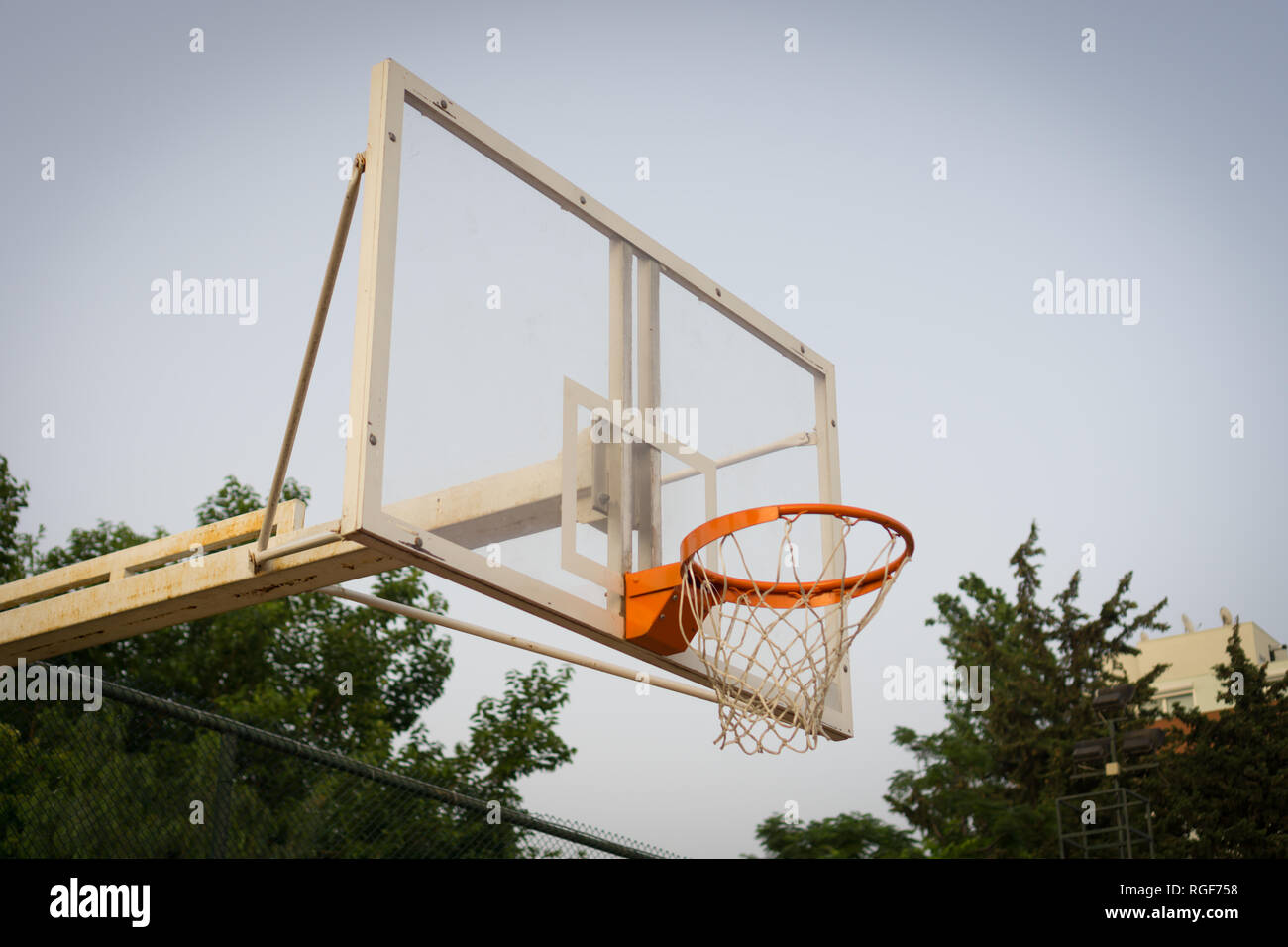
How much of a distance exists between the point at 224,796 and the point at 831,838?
375 inches

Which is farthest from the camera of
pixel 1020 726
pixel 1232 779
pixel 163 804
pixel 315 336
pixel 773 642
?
pixel 1020 726

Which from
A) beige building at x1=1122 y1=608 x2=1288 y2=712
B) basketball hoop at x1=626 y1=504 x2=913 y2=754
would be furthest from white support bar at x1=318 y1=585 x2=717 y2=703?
beige building at x1=1122 y1=608 x2=1288 y2=712

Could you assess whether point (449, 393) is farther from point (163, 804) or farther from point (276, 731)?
→ point (276, 731)

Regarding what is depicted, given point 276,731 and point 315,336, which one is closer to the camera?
point 315,336

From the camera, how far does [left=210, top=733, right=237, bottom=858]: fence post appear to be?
16.1 feet

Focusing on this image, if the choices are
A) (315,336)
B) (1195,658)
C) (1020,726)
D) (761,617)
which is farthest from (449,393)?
(1195,658)

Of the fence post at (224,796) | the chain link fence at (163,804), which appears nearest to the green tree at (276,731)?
the chain link fence at (163,804)

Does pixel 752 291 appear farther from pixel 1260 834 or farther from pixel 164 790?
pixel 1260 834

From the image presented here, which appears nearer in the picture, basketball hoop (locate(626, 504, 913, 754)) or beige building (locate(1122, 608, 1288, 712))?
basketball hoop (locate(626, 504, 913, 754))

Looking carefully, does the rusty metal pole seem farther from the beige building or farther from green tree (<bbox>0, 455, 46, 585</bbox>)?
the beige building

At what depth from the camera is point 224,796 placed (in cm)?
509

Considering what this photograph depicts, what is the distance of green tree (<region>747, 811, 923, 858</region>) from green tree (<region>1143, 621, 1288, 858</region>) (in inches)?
180

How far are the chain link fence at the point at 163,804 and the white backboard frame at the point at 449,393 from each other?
75.5 inches
